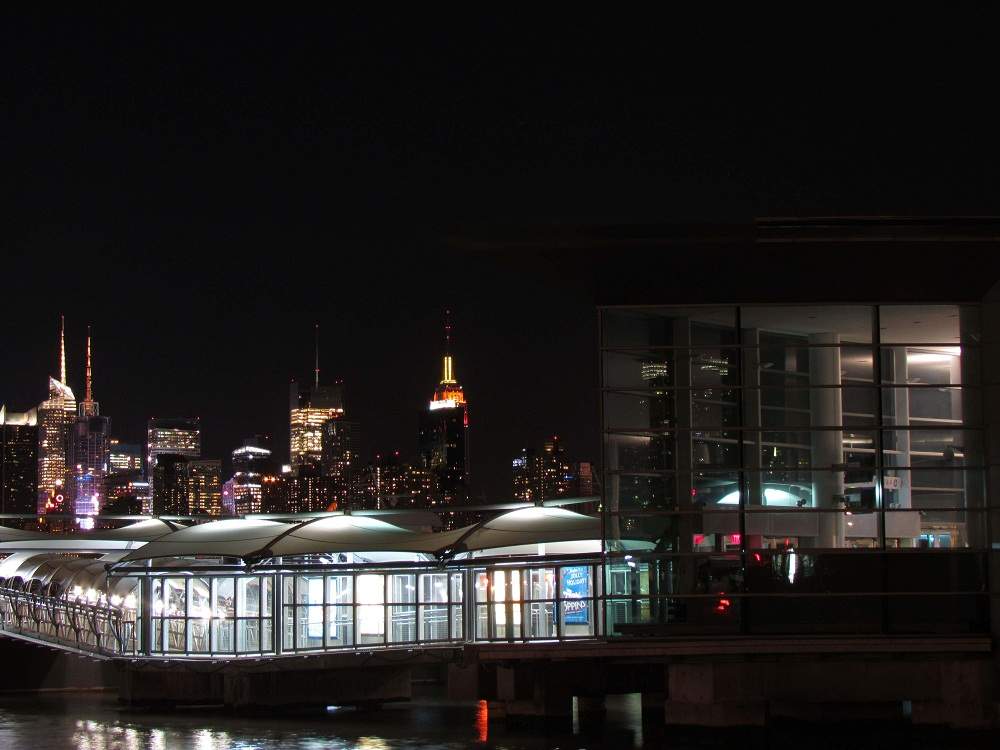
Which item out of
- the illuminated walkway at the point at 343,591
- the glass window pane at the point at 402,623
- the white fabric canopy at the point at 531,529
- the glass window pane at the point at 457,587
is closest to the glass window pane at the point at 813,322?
the illuminated walkway at the point at 343,591

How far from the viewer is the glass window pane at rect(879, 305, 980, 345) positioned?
32188 mm

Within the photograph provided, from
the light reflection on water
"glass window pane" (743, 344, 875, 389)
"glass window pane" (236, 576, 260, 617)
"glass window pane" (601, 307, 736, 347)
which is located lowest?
the light reflection on water

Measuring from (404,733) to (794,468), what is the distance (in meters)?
11.3

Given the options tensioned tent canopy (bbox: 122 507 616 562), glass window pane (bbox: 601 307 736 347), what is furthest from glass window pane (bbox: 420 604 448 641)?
glass window pane (bbox: 601 307 736 347)

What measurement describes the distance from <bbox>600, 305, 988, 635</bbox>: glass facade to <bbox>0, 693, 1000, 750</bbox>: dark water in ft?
7.83

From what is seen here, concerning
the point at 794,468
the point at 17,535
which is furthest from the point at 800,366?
the point at 17,535

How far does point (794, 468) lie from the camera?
31.6m

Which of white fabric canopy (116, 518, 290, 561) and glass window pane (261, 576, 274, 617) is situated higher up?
white fabric canopy (116, 518, 290, 561)

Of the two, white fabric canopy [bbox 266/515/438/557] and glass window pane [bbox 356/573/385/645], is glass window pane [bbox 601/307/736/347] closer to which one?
white fabric canopy [bbox 266/515/438/557]

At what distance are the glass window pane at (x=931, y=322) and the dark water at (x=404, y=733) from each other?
773 cm

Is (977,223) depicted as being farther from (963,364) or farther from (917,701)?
(917,701)

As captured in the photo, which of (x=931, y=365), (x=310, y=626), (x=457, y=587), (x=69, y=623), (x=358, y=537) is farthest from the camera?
(x=69, y=623)

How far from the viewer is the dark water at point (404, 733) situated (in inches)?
1250

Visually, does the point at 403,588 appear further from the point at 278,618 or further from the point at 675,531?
the point at 675,531
